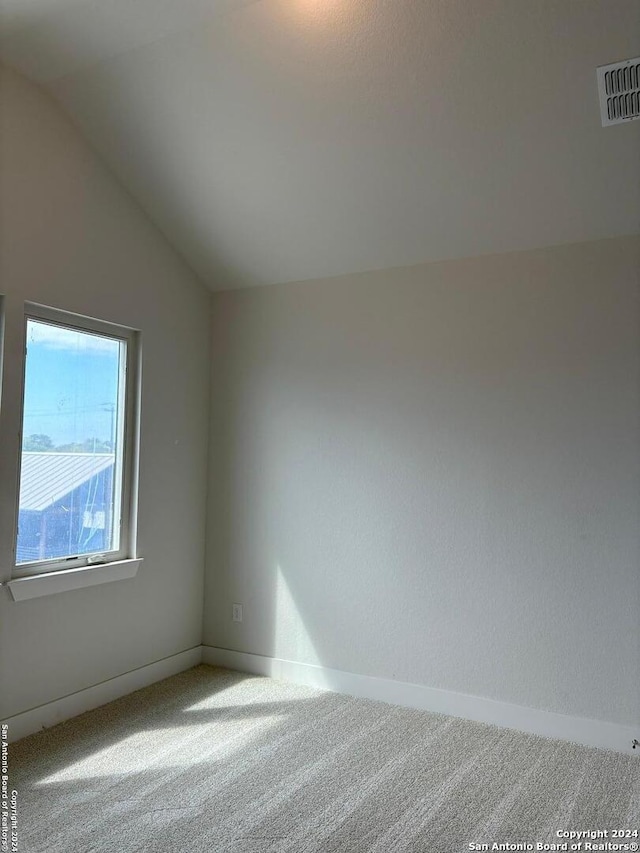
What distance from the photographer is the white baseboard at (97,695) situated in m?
3.20

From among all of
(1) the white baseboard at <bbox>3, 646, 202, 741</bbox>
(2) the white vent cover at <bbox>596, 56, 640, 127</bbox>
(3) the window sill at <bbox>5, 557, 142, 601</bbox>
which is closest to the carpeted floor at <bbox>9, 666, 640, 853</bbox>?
(1) the white baseboard at <bbox>3, 646, 202, 741</bbox>

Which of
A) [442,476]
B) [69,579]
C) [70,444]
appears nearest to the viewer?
[69,579]

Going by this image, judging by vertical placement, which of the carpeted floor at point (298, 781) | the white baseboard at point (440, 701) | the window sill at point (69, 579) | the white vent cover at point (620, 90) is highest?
the white vent cover at point (620, 90)

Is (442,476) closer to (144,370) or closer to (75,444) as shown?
(144,370)

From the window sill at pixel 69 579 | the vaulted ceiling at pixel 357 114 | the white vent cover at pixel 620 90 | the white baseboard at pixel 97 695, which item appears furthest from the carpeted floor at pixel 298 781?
the white vent cover at pixel 620 90

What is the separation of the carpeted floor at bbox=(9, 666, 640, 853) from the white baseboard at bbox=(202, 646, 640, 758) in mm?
70

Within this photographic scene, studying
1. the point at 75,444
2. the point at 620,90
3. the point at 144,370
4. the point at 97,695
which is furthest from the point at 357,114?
the point at 97,695

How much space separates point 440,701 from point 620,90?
3.00 meters

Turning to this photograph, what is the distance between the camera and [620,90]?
2.67 m

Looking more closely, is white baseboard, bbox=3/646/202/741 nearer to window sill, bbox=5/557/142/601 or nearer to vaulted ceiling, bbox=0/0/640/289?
window sill, bbox=5/557/142/601

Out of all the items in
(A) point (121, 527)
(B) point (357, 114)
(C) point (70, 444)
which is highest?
(B) point (357, 114)

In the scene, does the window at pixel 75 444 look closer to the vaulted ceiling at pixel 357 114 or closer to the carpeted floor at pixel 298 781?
the carpeted floor at pixel 298 781

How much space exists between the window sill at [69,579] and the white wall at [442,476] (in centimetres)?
79

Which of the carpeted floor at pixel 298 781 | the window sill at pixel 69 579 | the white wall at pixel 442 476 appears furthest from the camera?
the white wall at pixel 442 476
